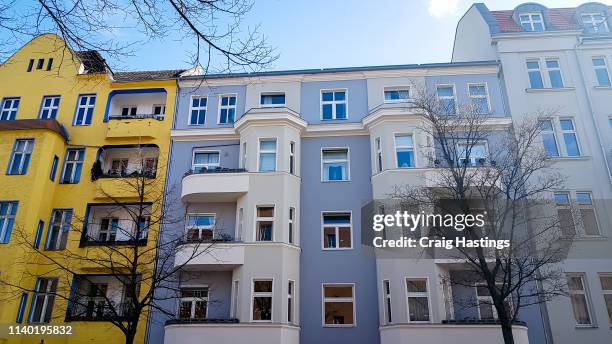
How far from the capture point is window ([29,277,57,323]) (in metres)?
17.5

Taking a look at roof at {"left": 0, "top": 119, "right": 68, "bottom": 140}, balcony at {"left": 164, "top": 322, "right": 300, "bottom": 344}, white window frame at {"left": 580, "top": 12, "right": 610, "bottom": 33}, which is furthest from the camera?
white window frame at {"left": 580, "top": 12, "right": 610, "bottom": 33}

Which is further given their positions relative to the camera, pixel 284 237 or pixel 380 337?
pixel 284 237

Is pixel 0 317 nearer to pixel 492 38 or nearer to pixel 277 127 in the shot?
pixel 277 127

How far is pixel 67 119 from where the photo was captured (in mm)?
20688

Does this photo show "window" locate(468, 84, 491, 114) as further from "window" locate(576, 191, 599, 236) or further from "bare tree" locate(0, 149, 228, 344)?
"bare tree" locate(0, 149, 228, 344)

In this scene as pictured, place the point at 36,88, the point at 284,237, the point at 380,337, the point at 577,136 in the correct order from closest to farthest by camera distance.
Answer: the point at 380,337 → the point at 284,237 → the point at 577,136 → the point at 36,88

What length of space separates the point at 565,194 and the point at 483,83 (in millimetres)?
5778

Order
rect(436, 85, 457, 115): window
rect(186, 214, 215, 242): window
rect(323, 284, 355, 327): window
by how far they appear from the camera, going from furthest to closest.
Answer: rect(436, 85, 457, 115): window < rect(186, 214, 215, 242): window < rect(323, 284, 355, 327): window

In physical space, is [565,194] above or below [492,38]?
below

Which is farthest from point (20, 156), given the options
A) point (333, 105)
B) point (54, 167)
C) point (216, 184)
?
point (333, 105)

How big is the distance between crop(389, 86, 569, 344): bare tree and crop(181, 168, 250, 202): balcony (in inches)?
236

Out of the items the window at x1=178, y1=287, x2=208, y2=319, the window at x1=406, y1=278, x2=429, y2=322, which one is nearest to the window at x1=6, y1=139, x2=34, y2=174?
the window at x1=178, y1=287, x2=208, y2=319

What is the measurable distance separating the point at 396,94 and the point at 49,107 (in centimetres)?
1587

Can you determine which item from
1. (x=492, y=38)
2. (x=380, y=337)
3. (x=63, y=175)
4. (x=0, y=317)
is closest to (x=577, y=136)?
(x=492, y=38)
